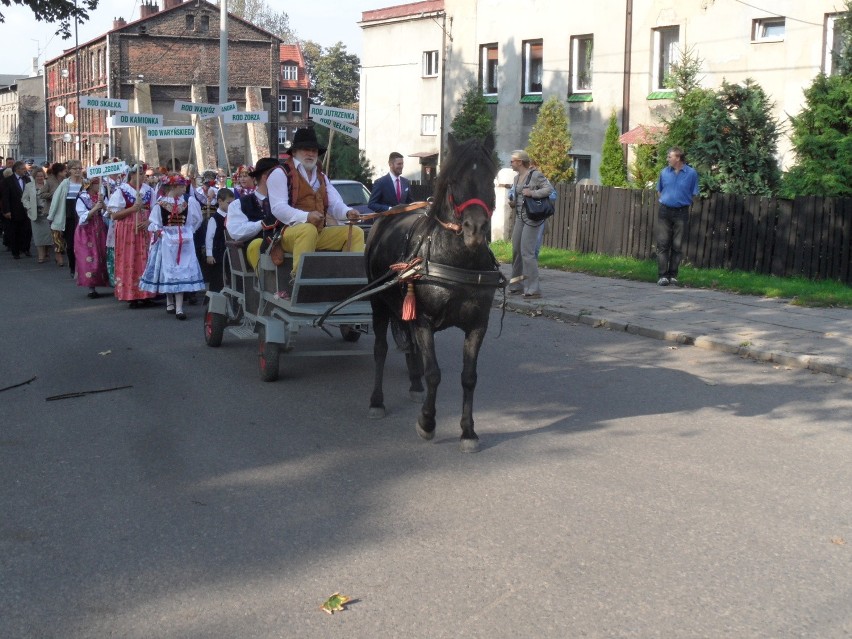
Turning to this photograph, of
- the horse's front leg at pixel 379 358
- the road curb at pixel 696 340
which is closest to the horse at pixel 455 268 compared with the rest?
the horse's front leg at pixel 379 358

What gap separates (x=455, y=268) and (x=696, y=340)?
4.96 metres

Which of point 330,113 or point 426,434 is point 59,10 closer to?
point 330,113

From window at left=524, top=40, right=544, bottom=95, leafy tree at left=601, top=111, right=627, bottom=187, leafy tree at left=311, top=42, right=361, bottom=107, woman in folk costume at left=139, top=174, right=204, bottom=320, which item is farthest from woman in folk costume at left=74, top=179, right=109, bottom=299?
leafy tree at left=311, top=42, right=361, bottom=107

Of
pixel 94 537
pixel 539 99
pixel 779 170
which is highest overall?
pixel 539 99

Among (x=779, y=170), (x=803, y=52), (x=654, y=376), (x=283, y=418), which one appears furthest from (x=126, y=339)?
(x=803, y=52)

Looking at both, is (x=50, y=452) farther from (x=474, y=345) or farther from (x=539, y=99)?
(x=539, y=99)

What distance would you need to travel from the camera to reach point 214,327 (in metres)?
10.8

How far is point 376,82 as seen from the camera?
42.3 metres

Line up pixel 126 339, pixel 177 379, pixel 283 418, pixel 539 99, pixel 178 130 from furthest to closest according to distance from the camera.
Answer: pixel 539 99 → pixel 178 130 → pixel 126 339 → pixel 177 379 → pixel 283 418

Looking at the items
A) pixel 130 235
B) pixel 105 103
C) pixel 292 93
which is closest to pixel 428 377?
pixel 130 235

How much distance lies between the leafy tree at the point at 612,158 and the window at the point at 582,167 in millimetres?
1460

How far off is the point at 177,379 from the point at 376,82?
113 feet

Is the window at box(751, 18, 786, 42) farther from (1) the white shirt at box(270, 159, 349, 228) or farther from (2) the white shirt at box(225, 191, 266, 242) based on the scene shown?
(1) the white shirt at box(270, 159, 349, 228)

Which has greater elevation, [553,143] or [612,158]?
[553,143]
